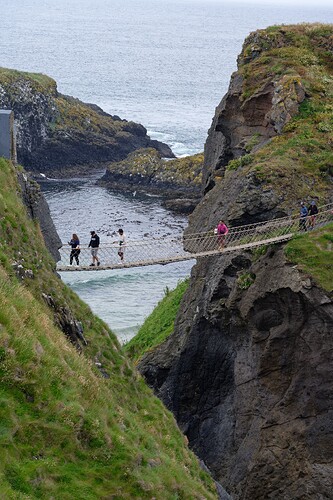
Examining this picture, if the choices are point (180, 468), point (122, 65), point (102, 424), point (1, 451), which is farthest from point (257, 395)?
point (122, 65)

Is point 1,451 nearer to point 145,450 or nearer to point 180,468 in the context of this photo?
point 145,450

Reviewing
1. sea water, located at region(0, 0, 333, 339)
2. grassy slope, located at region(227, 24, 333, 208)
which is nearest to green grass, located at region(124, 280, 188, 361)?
sea water, located at region(0, 0, 333, 339)

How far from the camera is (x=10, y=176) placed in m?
27.2

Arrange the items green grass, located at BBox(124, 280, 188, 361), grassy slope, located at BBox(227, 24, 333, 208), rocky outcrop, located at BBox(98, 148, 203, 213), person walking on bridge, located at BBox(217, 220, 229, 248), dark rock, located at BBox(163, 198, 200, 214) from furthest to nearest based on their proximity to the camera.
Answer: rocky outcrop, located at BBox(98, 148, 203, 213)
dark rock, located at BBox(163, 198, 200, 214)
green grass, located at BBox(124, 280, 188, 361)
grassy slope, located at BBox(227, 24, 333, 208)
person walking on bridge, located at BBox(217, 220, 229, 248)

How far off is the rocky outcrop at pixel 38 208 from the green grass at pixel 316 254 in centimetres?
801

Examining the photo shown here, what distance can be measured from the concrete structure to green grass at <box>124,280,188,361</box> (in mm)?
15240

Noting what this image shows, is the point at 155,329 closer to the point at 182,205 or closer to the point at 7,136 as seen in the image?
the point at 7,136

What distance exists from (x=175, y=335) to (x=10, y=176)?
43.2 feet

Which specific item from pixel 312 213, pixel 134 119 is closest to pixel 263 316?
pixel 312 213

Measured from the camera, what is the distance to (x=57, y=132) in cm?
9756

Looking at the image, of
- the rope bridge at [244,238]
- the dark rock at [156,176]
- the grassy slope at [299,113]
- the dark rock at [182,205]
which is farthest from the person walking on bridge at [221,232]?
the dark rock at [156,176]

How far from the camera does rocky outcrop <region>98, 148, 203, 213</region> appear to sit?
84.7 meters

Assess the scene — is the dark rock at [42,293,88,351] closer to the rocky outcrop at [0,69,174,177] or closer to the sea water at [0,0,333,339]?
the sea water at [0,0,333,339]

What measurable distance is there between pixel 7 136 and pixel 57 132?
6977 centimetres
